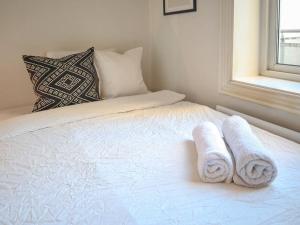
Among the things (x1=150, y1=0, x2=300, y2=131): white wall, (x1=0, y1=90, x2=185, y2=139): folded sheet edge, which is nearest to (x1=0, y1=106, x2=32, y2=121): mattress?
(x1=0, y1=90, x2=185, y2=139): folded sheet edge

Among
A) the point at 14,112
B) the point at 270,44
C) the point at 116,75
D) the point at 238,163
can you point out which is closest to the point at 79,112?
the point at 116,75

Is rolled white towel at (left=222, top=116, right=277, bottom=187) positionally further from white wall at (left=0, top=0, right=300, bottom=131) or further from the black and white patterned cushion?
the black and white patterned cushion

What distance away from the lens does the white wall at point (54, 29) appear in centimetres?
223

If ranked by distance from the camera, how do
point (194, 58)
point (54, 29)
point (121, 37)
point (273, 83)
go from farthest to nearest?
point (121, 37) < point (54, 29) < point (194, 58) < point (273, 83)

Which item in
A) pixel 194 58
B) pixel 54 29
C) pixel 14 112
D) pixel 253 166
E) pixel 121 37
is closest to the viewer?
pixel 253 166

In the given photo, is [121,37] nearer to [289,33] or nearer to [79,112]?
[79,112]

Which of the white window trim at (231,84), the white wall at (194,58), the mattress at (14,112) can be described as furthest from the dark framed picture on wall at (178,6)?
the mattress at (14,112)

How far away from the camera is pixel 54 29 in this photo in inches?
92.9

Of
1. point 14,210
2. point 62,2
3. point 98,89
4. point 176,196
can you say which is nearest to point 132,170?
point 176,196

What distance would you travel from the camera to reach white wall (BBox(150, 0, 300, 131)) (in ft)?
5.95

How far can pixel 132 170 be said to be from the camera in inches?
43.7

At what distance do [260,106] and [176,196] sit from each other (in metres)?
0.95

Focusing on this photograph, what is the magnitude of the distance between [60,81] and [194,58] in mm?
925

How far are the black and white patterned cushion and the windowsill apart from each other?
0.93 meters
